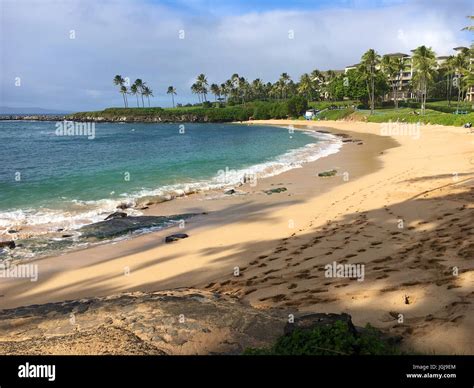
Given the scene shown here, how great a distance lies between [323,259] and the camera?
9633 millimetres

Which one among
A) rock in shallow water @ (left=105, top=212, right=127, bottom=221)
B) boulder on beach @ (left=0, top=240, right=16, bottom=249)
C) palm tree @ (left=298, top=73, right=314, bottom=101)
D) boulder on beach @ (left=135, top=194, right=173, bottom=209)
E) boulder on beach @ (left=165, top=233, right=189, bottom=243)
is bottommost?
boulder on beach @ (left=0, top=240, right=16, bottom=249)

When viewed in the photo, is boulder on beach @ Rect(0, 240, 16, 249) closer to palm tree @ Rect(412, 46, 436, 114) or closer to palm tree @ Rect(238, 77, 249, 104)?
palm tree @ Rect(412, 46, 436, 114)

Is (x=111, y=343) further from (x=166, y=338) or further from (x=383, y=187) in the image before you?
(x=383, y=187)

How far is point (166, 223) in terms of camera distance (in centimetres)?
1650

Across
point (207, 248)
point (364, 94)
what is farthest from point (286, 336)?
point (364, 94)

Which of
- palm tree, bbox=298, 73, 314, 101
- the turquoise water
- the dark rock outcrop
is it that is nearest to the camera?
the dark rock outcrop

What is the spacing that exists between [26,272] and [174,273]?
4.89 meters

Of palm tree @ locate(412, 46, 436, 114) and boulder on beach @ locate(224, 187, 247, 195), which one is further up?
palm tree @ locate(412, 46, 436, 114)

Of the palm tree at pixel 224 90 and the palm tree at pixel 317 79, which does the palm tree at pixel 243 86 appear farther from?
the palm tree at pixel 317 79

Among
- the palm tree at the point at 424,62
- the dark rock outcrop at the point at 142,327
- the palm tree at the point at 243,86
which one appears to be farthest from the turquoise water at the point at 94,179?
the palm tree at the point at 243,86

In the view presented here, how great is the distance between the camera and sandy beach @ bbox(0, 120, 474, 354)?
6.16 meters

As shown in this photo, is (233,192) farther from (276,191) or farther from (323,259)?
(323,259)

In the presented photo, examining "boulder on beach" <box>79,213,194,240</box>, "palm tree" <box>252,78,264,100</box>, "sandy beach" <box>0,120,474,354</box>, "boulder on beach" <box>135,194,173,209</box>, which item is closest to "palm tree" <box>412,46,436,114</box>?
"sandy beach" <box>0,120,474,354</box>

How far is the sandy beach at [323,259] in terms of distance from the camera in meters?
6.16
